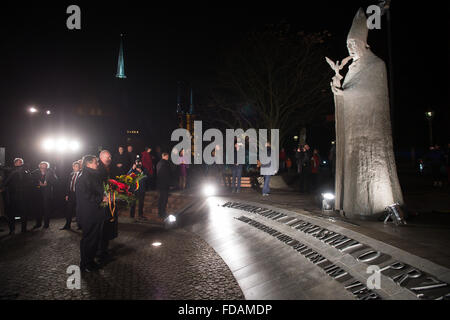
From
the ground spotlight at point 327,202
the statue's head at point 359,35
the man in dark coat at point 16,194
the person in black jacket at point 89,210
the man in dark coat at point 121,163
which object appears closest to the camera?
the person in black jacket at point 89,210

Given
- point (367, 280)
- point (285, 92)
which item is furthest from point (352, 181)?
point (285, 92)

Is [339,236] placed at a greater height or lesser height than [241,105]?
lesser

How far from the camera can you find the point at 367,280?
4090 mm

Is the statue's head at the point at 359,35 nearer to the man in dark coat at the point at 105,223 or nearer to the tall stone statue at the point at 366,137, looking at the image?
the tall stone statue at the point at 366,137

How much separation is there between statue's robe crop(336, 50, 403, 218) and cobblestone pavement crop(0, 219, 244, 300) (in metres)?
3.63

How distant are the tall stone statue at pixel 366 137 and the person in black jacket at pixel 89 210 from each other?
5669mm

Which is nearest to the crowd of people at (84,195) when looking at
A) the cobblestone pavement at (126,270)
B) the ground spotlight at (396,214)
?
the cobblestone pavement at (126,270)

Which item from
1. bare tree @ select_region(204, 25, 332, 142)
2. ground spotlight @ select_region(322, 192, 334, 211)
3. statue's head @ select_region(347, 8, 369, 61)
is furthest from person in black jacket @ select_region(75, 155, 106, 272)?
bare tree @ select_region(204, 25, 332, 142)

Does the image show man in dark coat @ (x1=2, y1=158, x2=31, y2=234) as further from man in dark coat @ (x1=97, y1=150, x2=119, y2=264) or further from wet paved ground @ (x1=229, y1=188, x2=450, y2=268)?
wet paved ground @ (x1=229, y1=188, x2=450, y2=268)

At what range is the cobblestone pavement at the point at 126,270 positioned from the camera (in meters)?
4.97

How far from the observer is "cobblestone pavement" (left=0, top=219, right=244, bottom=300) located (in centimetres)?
497

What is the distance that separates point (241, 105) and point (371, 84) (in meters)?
14.2
